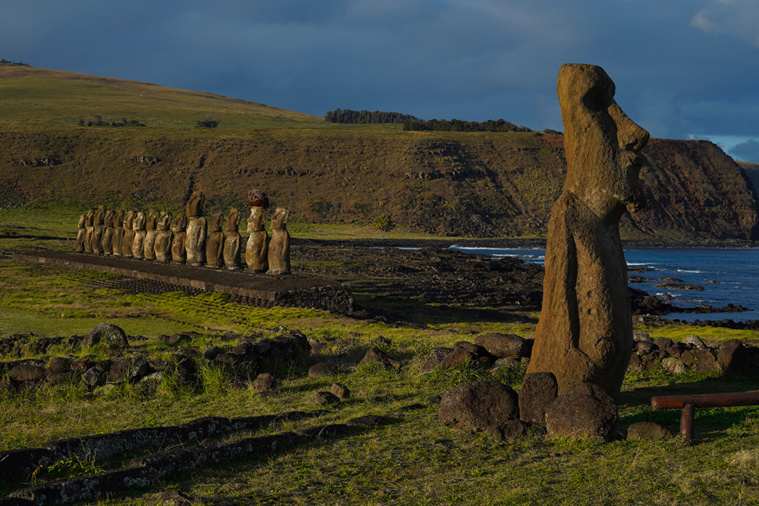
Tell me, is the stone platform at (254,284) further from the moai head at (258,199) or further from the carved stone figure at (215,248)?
the moai head at (258,199)

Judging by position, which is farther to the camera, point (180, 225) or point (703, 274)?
point (703, 274)

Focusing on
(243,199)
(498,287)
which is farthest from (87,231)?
(243,199)

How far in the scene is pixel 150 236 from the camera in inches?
1149

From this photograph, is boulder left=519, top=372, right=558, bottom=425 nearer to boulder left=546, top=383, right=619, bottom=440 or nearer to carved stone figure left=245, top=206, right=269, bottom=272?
boulder left=546, top=383, right=619, bottom=440

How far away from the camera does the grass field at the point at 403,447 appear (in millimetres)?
5410

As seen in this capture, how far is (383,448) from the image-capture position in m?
6.67

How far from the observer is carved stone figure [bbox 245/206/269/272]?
23109 mm

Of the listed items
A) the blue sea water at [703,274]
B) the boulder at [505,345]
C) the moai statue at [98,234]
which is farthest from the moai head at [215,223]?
the blue sea water at [703,274]

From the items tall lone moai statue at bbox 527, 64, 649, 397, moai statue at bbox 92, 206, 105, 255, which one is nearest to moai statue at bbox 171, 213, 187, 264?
moai statue at bbox 92, 206, 105, 255

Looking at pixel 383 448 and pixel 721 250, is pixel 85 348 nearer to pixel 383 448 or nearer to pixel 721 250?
pixel 383 448

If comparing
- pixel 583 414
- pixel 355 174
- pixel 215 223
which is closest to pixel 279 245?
pixel 215 223

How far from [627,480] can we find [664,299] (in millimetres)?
34330

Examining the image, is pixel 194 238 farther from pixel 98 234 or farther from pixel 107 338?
pixel 107 338

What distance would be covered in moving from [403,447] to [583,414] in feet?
5.89
